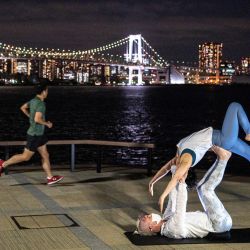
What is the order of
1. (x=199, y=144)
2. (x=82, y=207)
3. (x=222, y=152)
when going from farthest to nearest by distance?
(x=82, y=207) → (x=222, y=152) → (x=199, y=144)

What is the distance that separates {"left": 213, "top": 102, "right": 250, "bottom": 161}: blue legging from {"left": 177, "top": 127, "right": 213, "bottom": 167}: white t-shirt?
0.47ft

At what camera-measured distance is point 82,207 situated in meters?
7.83

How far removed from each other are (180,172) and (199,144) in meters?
0.38

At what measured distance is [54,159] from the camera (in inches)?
1152

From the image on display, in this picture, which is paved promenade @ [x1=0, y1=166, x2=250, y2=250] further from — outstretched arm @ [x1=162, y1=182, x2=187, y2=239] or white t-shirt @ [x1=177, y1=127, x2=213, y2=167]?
white t-shirt @ [x1=177, y1=127, x2=213, y2=167]

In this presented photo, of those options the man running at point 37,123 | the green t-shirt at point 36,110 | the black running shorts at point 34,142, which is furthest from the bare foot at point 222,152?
the black running shorts at point 34,142

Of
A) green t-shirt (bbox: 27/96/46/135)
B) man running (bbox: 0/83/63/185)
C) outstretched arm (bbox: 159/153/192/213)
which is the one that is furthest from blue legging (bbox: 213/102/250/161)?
green t-shirt (bbox: 27/96/46/135)

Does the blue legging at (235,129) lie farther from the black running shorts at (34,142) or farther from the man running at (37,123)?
the black running shorts at (34,142)

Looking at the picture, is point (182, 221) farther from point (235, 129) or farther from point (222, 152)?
point (235, 129)

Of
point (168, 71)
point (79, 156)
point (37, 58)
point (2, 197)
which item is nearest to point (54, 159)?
point (79, 156)

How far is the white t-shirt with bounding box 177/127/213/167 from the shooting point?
5.78m

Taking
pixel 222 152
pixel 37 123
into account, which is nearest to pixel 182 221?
pixel 222 152

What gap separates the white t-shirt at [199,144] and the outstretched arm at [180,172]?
0.34 ft

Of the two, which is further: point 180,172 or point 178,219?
point 178,219
